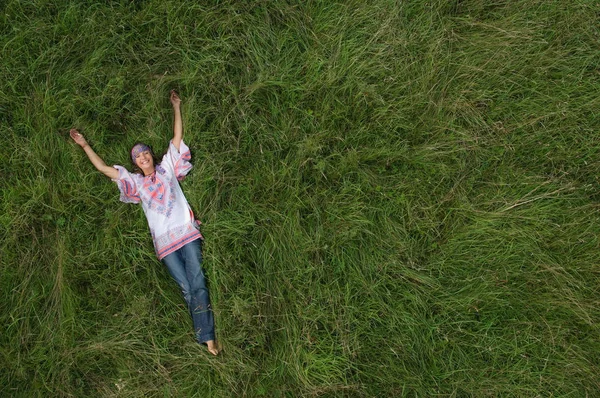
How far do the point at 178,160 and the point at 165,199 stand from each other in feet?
1.17

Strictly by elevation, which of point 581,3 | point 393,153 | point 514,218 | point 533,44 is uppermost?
Answer: point 581,3

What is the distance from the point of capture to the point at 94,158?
11.2ft

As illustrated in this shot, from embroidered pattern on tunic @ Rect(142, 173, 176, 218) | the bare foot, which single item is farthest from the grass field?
embroidered pattern on tunic @ Rect(142, 173, 176, 218)

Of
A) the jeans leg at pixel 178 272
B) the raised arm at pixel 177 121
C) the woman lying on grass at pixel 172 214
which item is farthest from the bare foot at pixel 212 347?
the raised arm at pixel 177 121

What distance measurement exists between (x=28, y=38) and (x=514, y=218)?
14.9 ft

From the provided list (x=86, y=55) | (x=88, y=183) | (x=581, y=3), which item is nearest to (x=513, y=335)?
(x=581, y=3)

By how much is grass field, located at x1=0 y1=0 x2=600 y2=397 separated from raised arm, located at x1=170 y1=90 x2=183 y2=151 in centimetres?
10

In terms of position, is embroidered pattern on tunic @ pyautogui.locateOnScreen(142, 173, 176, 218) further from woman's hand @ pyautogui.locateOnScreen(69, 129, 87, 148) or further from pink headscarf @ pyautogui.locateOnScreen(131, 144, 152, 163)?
woman's hand @ pyautogui.locateOnScreen(69, 129, 87, 148)

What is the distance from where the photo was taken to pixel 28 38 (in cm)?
351

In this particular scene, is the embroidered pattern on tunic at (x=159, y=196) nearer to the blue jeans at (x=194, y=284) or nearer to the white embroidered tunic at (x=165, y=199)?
the white embroidered tunic at (x=165, y=199)

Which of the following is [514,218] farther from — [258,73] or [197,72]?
[197,72]

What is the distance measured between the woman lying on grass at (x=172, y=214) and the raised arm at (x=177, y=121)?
0.01 meters

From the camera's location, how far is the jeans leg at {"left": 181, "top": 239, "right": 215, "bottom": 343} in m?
3.32

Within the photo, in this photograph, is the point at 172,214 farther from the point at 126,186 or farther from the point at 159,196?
the point at 126,186
